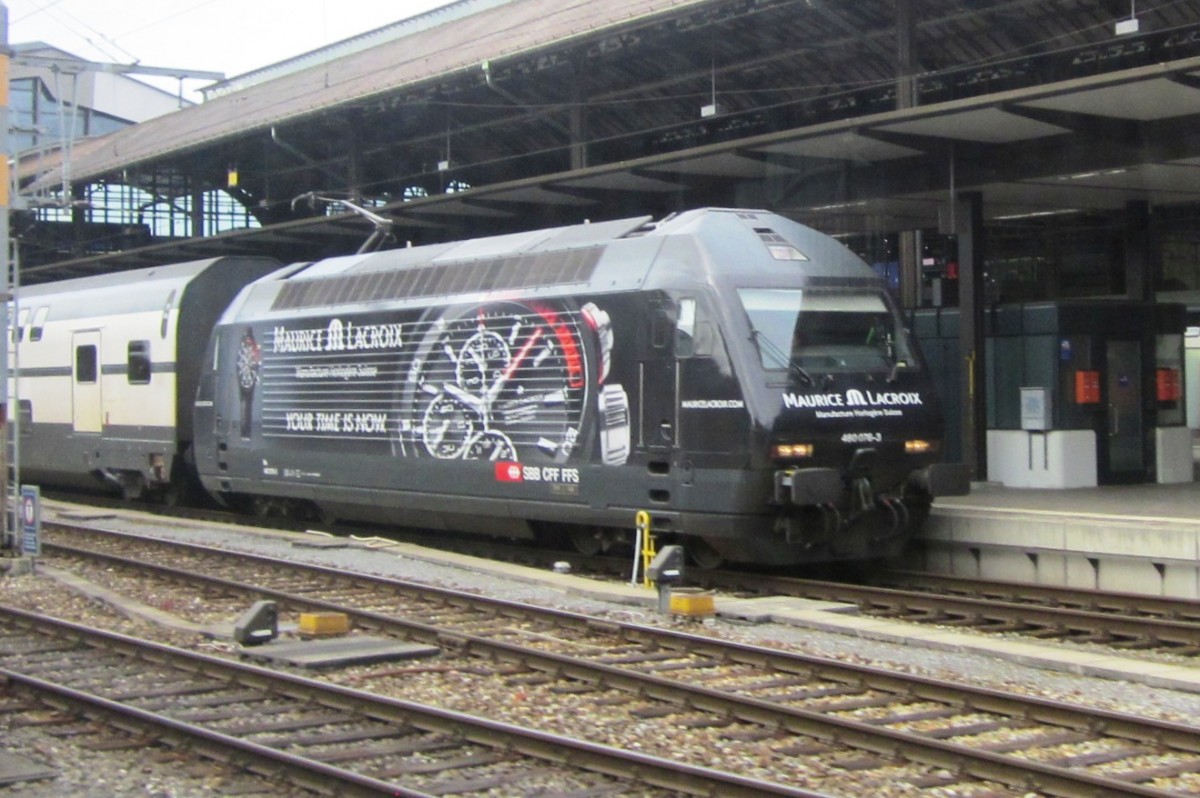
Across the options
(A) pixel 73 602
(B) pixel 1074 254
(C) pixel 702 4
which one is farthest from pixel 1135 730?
(B) pixel 1074 254

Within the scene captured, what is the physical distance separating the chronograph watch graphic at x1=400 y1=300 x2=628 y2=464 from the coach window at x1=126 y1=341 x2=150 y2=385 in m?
6.54

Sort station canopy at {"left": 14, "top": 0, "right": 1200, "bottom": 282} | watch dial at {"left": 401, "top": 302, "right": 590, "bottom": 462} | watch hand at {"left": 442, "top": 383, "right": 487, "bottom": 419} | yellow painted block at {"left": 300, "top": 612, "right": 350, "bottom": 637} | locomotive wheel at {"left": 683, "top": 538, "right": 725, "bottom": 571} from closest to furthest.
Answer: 1. yellow painted block at {"left": 300, "top": 612, "right": 350, "bottom": 637}
2. locomotive wheel at {"left": 683, "top": 538, "right": 725, "bottom": 571}
3. watch dial at {"left": 401, "top": 302, "right": 590, "bottom": 462}
4. watch hand at {"left": 442, "top": 383, "right": 487, "bottom": 419}
5. station canopy at {"left": 14, "top": 0, "right": 1200, "bottom": 282}

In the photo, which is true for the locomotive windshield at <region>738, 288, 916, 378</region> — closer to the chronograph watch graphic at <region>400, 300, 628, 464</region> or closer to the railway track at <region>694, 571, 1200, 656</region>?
the chronograph watch graphic at <region>400, 300, 628, 464</region>

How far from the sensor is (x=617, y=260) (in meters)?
14.1

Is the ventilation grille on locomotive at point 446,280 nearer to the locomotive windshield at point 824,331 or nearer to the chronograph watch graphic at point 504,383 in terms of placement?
the chronograph watch graphic at point 504,383

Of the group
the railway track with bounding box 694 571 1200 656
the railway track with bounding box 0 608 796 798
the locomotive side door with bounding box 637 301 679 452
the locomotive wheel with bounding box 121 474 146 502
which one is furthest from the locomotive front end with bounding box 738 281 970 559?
the locomotive wheel with bounding box 121 474 146 502

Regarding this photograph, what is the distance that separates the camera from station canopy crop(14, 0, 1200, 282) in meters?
16.0

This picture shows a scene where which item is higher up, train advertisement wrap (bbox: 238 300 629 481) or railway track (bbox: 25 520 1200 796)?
train advertisement wrap (bbox: 238 300 629 481)

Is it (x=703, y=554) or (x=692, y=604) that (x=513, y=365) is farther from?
(x=692, y=604)

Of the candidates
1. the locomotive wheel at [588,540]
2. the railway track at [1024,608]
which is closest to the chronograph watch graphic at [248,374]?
the locomotive wheel at [588,540]

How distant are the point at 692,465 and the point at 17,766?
6.91 meters

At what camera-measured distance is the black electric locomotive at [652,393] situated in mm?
12930

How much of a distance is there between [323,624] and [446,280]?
5.91 metres

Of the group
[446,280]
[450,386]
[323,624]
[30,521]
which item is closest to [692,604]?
[323,624]
